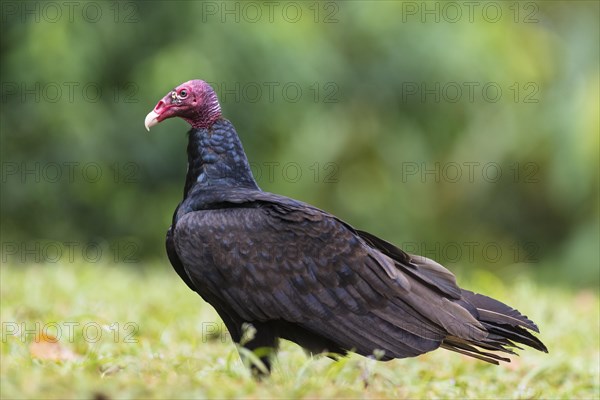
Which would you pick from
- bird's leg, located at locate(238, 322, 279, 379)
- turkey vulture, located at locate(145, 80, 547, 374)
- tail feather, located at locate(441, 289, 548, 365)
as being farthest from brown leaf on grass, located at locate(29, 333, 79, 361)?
tail feather, located at locate(441, 289, 548, 365)

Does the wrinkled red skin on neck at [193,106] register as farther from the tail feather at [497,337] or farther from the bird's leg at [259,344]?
the tail feather at [497,337]

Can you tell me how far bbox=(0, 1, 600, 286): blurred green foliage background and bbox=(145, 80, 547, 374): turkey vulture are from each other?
4.23 metres

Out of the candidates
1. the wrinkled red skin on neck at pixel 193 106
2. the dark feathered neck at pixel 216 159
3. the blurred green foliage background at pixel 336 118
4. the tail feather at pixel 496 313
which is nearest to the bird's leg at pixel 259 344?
the dark feathered neck at pixel 216 159

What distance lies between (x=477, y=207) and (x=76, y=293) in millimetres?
6408

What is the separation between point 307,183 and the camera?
986 centimetres

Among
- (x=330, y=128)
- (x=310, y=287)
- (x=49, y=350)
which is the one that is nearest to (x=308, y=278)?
(x=310, y=287)

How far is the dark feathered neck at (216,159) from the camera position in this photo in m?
4.01

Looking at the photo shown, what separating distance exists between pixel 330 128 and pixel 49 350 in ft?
20.1

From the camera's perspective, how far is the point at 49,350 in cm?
396

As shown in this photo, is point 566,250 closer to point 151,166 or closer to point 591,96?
point 591,96

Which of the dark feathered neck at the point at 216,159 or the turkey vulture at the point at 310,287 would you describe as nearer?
the turkey vulture at the point at 310,287

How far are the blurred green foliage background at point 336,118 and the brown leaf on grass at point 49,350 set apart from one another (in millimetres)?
3469

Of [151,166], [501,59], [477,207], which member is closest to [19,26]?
[151,166]

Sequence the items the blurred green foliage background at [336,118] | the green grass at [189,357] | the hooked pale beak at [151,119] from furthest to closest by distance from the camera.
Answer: the blurred green foliage background at [336,118] → the hooked pale beak at [151,119] → the green grass at [189,357]
